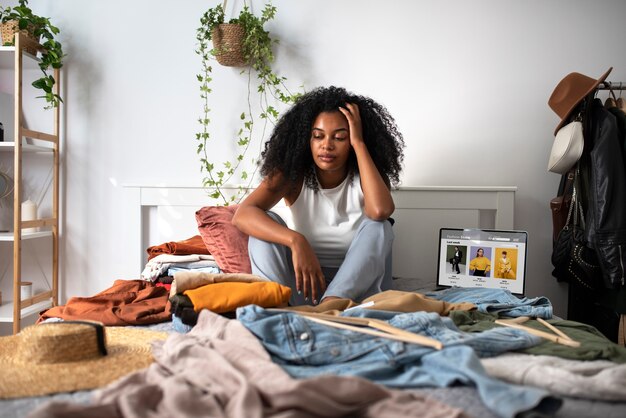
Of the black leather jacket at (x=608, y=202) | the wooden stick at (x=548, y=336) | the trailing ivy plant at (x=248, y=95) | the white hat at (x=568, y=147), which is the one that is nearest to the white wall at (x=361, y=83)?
the trailing ivy plant at (x=248, y=95)

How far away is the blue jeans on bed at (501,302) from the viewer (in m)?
1.52

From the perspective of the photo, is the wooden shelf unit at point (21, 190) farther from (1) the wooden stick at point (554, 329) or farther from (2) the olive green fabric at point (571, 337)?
(1) the wooden stick at point (554, 329)

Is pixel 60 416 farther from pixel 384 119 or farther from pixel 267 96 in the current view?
pixel 267 96

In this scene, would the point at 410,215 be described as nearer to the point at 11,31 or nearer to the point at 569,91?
the point at 569,91

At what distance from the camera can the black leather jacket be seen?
2.12 metres

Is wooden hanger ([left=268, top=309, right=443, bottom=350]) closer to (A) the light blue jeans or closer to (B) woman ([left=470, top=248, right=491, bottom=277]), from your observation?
(A) the light blue jeans

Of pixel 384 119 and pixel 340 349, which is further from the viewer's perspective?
pixel 384 119

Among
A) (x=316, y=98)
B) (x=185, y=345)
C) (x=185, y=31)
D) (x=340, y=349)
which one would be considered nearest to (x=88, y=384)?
(x=185, y=345)

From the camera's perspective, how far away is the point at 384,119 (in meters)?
2.27

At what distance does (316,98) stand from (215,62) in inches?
30.5

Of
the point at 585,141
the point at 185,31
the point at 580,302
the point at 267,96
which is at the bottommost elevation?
the point at 580,302

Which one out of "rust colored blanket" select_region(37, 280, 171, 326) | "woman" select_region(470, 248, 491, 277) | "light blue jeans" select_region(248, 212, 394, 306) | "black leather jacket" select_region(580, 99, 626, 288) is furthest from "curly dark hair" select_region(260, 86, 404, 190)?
"black leather jacket" select_region(580, 99, 626, 288)

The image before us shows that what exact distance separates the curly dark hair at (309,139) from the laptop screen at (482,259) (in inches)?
15.3

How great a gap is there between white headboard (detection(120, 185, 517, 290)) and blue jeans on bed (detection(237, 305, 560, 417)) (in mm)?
1266
